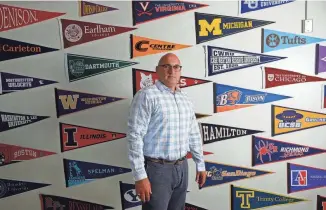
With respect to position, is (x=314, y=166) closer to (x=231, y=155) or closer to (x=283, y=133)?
(x=283, y=133)

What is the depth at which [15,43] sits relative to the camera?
194 cm

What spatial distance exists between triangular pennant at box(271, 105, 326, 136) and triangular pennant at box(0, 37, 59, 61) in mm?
1683

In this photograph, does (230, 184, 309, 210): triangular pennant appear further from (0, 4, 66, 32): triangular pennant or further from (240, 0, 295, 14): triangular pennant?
(0, 4, 66, 32): triangular pennant

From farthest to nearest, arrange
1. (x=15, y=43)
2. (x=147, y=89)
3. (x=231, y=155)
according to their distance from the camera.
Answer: (x=231, y=155), (x=15, y=43), (x=147, y=89)

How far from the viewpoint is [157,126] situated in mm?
1498

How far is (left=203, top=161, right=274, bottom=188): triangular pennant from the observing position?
2.06 m

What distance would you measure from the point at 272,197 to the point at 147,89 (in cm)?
134

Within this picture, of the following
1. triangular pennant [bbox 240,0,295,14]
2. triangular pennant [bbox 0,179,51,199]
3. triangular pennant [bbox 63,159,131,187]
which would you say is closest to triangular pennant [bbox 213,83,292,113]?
triangular pennant [bbox 240,0,295,14]

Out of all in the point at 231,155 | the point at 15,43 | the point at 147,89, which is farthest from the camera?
the point at 231,155

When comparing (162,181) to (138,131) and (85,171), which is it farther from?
(85,171)

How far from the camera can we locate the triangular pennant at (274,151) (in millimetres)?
2062

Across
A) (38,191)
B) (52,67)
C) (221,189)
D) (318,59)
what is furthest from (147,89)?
(318,59)

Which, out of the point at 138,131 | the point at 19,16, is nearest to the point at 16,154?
the point at 19,16

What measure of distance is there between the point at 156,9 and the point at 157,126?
2.99 ft
